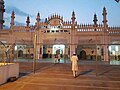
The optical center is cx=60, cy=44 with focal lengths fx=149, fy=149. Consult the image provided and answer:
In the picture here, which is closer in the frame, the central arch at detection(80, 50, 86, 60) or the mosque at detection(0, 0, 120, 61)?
the mosque at detection(0, 0, 120, 61)

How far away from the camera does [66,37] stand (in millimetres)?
30828

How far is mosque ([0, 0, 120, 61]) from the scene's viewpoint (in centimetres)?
2941

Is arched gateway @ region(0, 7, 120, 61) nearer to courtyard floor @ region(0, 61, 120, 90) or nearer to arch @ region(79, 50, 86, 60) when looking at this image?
arch @ region(79, 50, 86, 60)

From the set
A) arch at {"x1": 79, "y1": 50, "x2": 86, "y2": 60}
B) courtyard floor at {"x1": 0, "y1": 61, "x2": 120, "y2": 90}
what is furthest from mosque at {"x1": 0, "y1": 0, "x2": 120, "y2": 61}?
courtyard floor at {"x1": 0, "y1": 61, "x2": 120, "y2": 90}

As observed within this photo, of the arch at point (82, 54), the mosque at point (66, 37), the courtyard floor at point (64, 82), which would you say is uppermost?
the mosque at point (66, 37)

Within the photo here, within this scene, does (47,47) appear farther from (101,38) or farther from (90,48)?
(101,38)

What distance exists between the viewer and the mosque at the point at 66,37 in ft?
96.5

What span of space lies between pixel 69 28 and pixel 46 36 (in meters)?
5.17

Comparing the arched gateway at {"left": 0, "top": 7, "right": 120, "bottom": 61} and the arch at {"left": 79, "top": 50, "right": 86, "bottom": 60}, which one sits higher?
the arched gateway at {"left": 0, "top": 7, "right": 120, "bottom": 61}

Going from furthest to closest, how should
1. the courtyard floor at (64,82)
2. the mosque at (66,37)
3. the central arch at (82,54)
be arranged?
the central arch at (82,54), the mosque at (66,37), the courtyard floor at (64,82)

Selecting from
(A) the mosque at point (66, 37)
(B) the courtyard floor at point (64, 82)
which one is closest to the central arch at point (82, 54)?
(A) the mosque at point (66, 37)

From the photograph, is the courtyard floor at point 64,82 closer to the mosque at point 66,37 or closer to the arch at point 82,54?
the mosque at point 66,37

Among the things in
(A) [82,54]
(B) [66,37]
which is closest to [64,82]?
(B) [66,37]

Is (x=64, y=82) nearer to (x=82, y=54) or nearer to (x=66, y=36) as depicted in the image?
(x=66, y=36)
